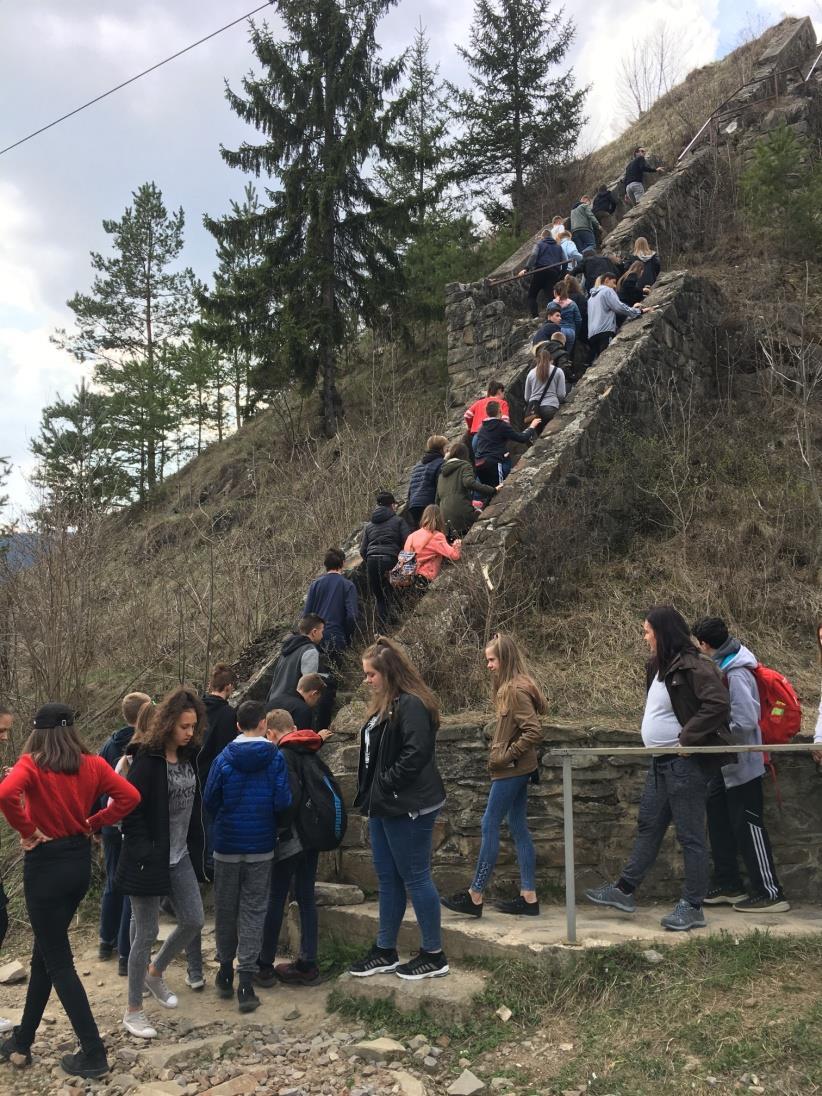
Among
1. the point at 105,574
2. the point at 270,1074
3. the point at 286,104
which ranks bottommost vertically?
the point at 270,1074

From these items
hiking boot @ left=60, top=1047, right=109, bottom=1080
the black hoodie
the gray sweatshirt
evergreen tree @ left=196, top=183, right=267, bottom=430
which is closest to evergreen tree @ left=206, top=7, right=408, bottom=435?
evergreen tree @ left=196, top=183, right=267, bottom=430

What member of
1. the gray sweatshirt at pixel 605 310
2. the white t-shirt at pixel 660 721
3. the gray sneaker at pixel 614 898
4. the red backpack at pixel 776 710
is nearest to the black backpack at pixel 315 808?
the gray sneaker at pixel 614 898

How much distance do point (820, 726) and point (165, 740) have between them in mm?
3712

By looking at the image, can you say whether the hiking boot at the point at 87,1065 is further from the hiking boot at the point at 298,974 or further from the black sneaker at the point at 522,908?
the black sneaker at the point at 522,908

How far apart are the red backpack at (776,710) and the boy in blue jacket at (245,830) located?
9.52ft

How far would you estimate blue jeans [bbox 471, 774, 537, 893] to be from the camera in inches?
209

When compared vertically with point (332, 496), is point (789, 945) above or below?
below

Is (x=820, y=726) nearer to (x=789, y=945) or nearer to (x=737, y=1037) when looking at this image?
(x=789, y=945)

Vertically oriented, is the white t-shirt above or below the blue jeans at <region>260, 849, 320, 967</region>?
above

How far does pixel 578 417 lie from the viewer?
9648 millimetres

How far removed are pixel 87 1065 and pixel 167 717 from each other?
66.7 inches

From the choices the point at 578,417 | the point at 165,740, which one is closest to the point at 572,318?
the point at 578,417

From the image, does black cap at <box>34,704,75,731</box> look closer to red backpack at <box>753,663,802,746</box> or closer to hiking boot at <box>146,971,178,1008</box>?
hiking boot at <box>146,971,178,1008</box>

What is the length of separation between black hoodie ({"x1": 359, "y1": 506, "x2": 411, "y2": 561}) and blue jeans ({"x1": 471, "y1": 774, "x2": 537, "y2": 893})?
361cm
